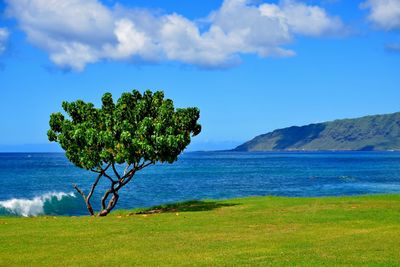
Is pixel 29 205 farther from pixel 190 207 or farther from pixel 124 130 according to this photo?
pixel 124 130

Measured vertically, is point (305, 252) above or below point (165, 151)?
below

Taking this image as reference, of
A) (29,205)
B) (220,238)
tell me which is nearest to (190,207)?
→ (220,238)

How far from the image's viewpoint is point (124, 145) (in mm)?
36375

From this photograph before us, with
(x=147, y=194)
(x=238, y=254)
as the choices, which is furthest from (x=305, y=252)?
(x=147, y=194)

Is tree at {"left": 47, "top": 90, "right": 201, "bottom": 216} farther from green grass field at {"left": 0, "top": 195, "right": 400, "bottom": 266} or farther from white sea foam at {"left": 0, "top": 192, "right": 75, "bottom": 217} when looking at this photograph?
white sea foam at {"left": 0, "top": 192, "right": 75, "bottom": 217}

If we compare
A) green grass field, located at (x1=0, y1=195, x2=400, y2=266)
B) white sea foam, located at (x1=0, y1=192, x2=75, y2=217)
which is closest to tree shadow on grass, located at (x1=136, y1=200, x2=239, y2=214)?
green grass field, located at (x1=0, y1=195, x2=400, y2=266)

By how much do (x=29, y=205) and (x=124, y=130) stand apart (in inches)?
1332

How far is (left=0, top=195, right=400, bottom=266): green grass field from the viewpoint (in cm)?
2017

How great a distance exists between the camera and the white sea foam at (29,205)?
203 ft

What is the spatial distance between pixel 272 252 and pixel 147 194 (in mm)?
57765

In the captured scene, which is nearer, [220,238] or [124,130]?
[220,238]

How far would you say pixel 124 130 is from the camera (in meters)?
36.3

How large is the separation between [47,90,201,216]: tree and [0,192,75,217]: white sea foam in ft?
86.8

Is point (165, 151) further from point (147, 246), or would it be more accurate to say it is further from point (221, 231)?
point (147, 246)
